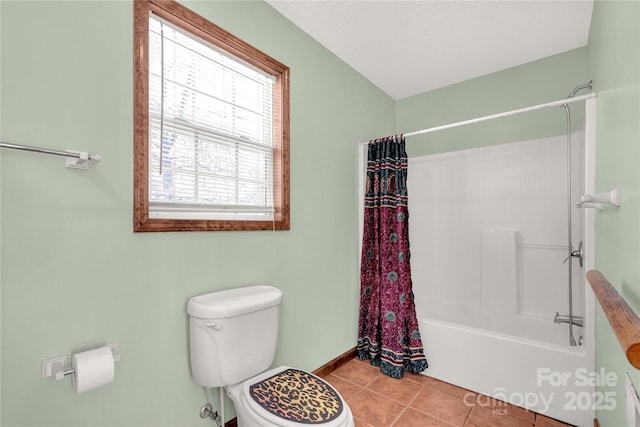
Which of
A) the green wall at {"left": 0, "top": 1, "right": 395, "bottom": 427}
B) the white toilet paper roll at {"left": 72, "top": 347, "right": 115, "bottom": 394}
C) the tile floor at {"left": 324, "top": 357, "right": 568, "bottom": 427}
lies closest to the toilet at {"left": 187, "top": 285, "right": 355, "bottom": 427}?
the green wall at {"left": 0, "top": 1, "right": 395, "bottom": 427}

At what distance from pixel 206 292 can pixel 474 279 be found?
223 cm

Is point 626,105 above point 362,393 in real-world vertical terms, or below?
above

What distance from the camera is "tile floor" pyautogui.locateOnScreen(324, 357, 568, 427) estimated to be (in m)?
1.72

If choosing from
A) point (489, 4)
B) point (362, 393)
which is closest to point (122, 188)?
point (362, 393)

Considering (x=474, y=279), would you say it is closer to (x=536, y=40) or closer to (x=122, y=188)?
(x=536, y=40)

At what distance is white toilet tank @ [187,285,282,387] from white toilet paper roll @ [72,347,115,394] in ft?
1.14

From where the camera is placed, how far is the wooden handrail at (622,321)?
540 millimetres

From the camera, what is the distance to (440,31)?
6.78 ft

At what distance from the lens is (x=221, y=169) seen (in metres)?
1.65

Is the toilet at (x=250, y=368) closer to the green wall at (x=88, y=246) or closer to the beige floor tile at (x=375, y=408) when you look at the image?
the green wall at (x=88, y=246)

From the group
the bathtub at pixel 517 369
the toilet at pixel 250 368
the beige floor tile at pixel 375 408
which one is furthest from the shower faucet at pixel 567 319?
the toilet at pixel 250 368

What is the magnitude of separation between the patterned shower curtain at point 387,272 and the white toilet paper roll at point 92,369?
170 cm

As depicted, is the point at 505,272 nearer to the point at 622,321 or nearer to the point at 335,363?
the point at 335,363

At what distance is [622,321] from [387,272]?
1676mm
